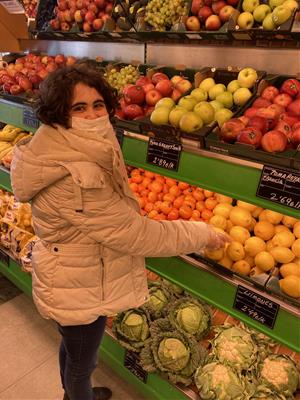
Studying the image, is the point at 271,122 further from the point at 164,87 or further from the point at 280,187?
the point at 164,87

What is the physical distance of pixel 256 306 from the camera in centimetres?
139

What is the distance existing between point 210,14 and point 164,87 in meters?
0.44

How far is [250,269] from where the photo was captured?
61.1 inches

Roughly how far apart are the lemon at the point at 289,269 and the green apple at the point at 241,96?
79 cm

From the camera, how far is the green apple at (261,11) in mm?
1694

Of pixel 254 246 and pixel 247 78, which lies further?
pixel 247 78

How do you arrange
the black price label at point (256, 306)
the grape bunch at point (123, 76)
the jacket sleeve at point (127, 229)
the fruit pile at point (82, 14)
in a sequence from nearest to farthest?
the jacket sleeve at point (127, 229)
the black price label at point (256, 306)
the grape bunch at point (123, 76)
the fruit pile at point (82, 14)

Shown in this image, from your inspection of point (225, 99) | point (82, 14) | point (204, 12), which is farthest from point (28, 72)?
point (225, 99)

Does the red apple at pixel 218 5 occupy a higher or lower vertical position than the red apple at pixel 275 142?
higher

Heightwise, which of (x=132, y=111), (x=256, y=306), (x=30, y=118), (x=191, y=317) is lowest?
(x=191, y=317)

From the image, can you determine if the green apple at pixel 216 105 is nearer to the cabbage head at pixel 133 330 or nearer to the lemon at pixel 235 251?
the lemon at pixel 235 251

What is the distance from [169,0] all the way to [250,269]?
61.2 inches

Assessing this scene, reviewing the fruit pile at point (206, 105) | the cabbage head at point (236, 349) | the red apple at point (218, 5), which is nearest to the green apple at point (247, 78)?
the fruit pile at point (206, 105)

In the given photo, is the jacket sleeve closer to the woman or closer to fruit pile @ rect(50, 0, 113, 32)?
the woman
